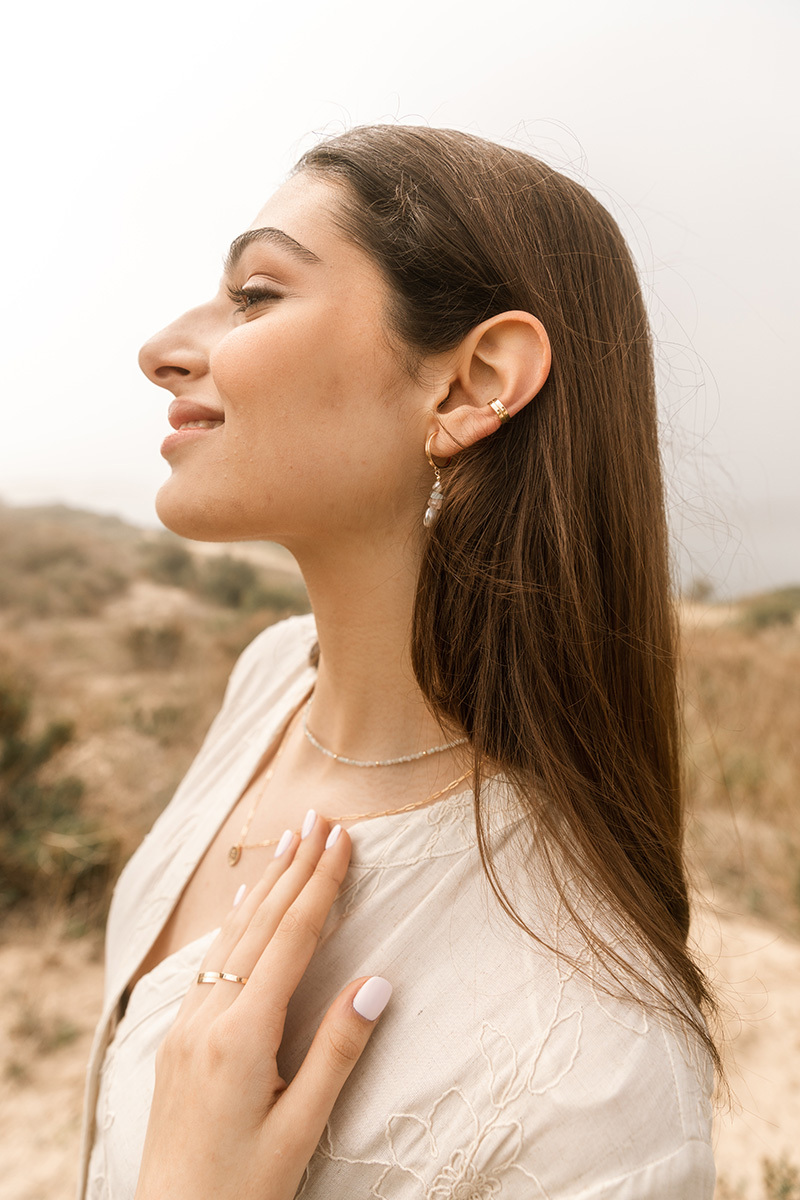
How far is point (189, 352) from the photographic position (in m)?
1.54

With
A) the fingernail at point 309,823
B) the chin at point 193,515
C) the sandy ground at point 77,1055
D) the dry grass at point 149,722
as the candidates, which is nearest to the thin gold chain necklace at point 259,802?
the fingernail at point 309,823

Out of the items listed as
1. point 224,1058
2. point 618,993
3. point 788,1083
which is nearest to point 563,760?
point 618,993

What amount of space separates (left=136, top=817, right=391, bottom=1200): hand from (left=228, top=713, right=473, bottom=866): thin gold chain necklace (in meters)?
0.29

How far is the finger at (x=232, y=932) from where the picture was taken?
3.96 ft

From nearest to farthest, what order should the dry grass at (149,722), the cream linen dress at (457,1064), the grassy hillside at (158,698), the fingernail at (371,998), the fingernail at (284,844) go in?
the cream linen dress at (457,1064)
the fingernail at (371,998)
the fingernail at (284,844)
the dry grass at (149,722)
the grassy hillside at (158,698)

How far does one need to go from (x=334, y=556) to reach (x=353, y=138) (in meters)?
0.86

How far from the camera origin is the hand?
1.04 m

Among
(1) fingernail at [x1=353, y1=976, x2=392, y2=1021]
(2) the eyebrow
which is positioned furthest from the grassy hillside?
(2) the eyebrow

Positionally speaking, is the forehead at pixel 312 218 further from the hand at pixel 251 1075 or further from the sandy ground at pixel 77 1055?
the sandy ground at pixel 77 1055

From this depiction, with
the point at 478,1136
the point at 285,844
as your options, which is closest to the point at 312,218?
the point at 285,844

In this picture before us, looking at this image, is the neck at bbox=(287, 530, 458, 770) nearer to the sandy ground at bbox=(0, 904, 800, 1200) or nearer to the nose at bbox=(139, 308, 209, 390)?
the nose at bbox=(139, 308, 209, 390)

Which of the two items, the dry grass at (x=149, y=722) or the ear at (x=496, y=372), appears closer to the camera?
the ear at (x=496, y=372)

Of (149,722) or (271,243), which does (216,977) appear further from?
(149,722)

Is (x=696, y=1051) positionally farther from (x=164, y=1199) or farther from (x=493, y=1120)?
(x=164, y=1199)
